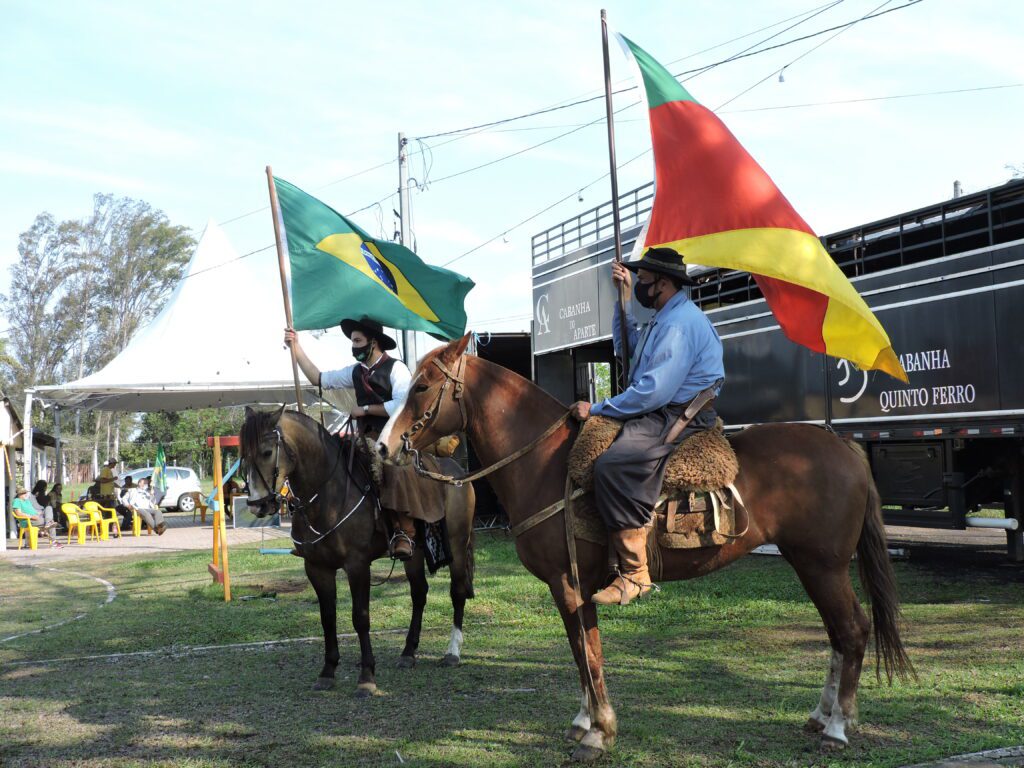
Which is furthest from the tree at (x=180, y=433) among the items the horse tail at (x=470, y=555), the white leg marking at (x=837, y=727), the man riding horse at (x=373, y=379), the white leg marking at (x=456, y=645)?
the white leg marking at (x=837, y=727)

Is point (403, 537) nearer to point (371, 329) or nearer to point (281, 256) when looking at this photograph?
point (371, 329)

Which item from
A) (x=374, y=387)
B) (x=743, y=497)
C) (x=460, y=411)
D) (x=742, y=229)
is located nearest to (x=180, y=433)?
(x=374, y=387)

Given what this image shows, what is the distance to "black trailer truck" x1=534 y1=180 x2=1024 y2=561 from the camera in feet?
29.0

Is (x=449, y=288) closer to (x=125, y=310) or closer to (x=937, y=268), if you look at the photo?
(x=937, y=268)

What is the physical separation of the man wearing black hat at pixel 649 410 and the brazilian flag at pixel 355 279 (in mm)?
A: 3086

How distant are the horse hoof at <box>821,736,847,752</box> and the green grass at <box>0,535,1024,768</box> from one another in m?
0.06

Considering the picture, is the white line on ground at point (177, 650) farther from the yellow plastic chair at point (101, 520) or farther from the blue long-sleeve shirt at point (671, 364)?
the yellow plastic chair at point (101, 520)

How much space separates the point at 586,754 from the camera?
4555mm

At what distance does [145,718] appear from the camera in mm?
5668

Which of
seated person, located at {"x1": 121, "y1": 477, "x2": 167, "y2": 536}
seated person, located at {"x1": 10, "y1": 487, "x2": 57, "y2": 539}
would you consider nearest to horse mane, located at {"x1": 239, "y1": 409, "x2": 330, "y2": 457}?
seated person, located at {"x1": 10, "y1": 487, "x2": 57, "y2": 539}

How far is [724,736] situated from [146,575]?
1146 centimetres

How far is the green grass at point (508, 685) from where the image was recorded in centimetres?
480

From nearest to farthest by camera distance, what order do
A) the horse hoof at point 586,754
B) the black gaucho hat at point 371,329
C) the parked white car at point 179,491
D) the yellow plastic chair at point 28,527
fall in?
the horse hoof at point 586,754
the black gaucho hat at point 371,329
the yellow plastic chair at point 28,527
the parked white car at point 179,491

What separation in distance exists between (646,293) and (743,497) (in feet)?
4.11
